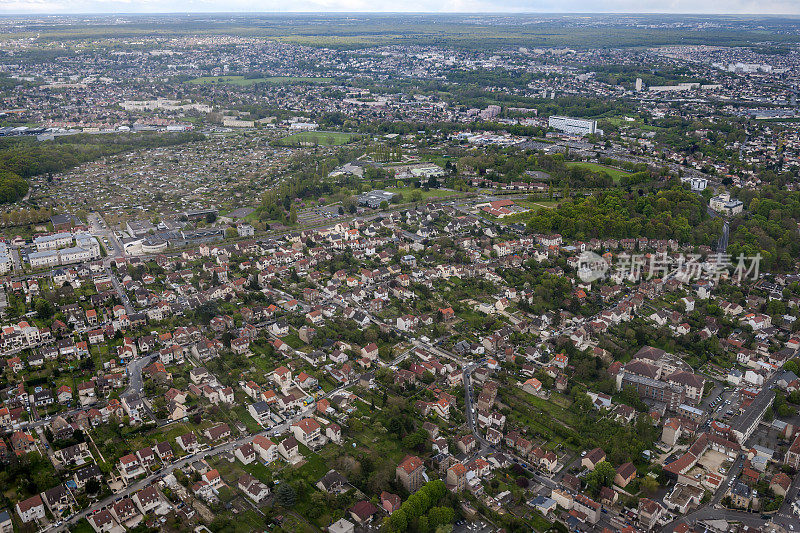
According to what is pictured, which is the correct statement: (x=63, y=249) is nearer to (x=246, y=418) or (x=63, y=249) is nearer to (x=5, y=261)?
(x=5, y=261)

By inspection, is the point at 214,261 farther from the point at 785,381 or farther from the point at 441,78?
the point at 441,78

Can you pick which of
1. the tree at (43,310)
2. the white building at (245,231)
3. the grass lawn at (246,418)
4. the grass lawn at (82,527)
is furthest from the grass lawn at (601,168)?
the grass lawn at (82,527)

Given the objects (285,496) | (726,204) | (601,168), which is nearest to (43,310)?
(285,496)

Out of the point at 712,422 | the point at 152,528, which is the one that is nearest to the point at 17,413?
the point at 152,528

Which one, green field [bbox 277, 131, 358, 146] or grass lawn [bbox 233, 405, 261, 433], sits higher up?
green field [bbox 277, 131, 358, 146]

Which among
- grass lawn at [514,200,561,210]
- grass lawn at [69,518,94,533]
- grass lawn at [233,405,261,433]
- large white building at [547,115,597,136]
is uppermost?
Answer: large white building at [547,115,597,136]

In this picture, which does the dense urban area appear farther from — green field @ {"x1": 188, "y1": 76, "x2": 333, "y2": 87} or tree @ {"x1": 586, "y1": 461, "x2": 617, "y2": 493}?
green field @ {"x1": 188, "y1": 76, "x2": 333, "y2": 87}

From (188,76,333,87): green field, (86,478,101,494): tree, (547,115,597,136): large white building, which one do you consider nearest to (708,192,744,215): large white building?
(547,115,597,136): large white building
